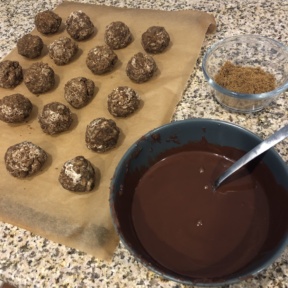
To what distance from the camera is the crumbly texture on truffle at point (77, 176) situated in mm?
1161

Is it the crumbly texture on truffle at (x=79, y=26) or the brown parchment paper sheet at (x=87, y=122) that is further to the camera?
the crumbly texture on truffle at (x=79, y=26)

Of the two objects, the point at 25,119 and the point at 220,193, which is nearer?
the point at 220,193

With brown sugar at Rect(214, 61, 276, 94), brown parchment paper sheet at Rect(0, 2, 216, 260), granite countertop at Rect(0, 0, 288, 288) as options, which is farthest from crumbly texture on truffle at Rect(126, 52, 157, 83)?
brown sugar at Rect(214, 61, 276, 94)

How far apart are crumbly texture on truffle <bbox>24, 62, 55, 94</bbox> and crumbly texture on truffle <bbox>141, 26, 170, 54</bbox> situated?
0.47 meters

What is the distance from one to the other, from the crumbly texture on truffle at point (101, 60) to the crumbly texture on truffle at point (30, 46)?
0.95 feet

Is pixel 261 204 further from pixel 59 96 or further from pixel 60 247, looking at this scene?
pixel 59 96

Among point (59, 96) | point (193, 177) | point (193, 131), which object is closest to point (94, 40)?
point (59, 96)

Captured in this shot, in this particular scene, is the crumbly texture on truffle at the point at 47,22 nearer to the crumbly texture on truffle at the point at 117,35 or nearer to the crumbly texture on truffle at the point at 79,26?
the crumbly texture on truffle at the point at 79,26

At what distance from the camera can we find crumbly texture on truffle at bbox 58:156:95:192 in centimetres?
116

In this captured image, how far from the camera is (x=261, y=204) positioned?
3.13ft

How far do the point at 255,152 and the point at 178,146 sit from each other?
0.25 meters

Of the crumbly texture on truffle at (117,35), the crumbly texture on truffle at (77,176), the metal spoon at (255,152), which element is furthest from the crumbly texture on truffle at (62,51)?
the metal spoon at (255,152)

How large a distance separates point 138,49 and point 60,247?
1.04m

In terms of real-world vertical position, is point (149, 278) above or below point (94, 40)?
below
